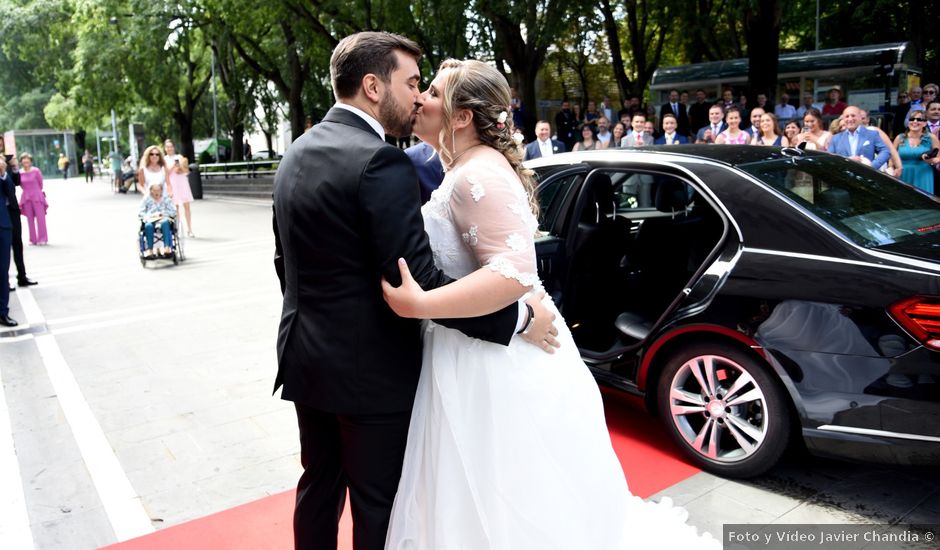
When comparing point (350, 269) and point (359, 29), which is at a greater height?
point (359, 29)

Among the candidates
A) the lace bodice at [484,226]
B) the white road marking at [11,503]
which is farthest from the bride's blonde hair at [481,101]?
the white road marking at [11,503]

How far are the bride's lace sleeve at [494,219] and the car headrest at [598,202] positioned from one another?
2.78 m

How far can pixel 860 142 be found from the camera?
8242 millimetres

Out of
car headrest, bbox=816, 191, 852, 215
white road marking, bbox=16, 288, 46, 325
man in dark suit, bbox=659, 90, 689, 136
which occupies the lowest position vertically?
white road marking, bbox=16, 288, 46, 325

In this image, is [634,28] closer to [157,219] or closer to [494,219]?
[157,219]

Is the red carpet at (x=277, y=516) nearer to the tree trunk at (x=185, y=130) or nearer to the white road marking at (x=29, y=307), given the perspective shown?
the white road marking at (x=29, y=307)

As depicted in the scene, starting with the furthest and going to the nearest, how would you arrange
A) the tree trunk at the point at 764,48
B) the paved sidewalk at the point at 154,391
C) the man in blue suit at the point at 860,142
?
the tree trunk at the point at 764,48
the man in blue suit at the point at 860,142
the paved sidewalk at the point at 154,391

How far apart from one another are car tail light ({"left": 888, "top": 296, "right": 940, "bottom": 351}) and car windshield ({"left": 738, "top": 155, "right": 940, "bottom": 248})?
0.39 m

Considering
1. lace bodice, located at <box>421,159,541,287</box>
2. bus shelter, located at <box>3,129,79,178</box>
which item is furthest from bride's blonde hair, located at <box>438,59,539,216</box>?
bus shelter, located at <box>3,129,79,178</box>

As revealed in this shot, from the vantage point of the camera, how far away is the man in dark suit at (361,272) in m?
2.12

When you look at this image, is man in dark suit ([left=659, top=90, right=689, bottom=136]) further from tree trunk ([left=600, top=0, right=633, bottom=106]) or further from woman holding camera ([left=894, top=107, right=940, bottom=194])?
tree trunk ([left=600, top=0, right=633, bottom=106])

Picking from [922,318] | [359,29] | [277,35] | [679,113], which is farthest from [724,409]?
[277,35]

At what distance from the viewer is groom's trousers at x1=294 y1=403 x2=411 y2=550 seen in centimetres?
235

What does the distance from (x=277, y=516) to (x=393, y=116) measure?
7.41 ft
